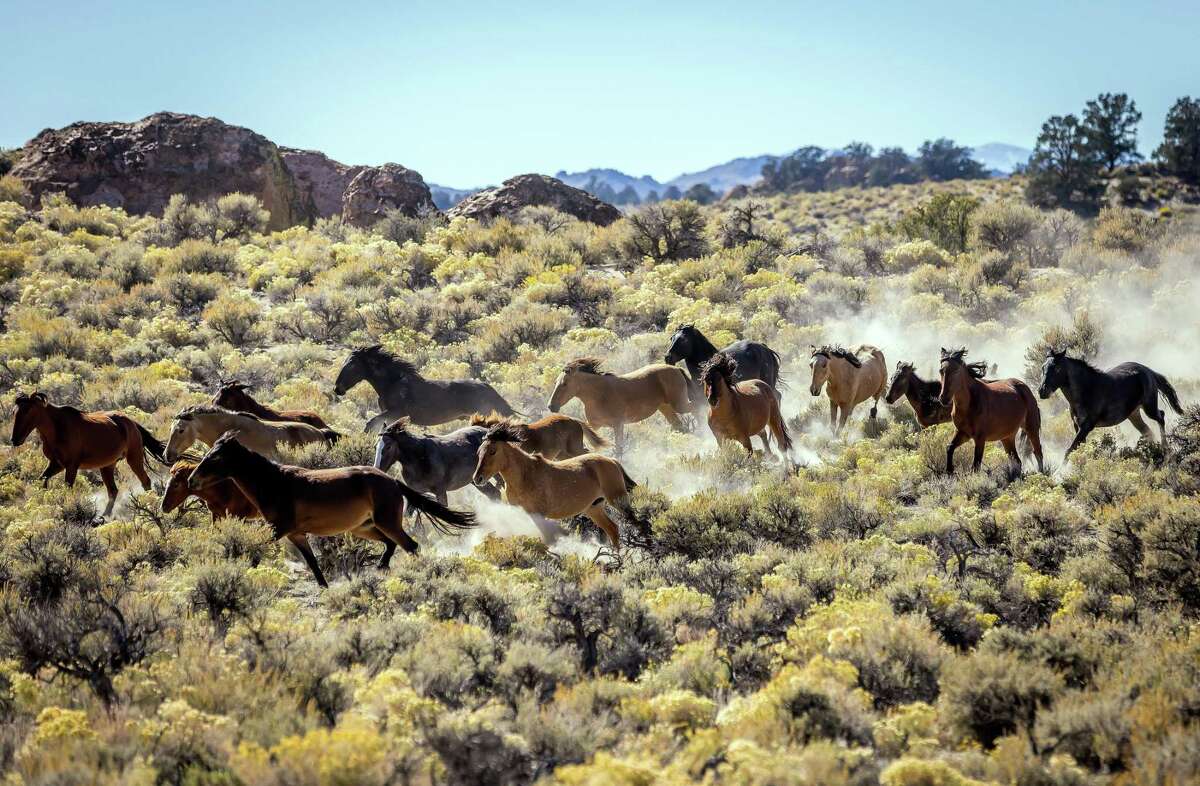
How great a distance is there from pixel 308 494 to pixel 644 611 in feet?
11.8

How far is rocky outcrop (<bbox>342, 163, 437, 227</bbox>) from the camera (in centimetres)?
3372

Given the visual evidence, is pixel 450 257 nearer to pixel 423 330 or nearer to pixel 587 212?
pixel 423 330

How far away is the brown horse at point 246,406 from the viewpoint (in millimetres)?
12773

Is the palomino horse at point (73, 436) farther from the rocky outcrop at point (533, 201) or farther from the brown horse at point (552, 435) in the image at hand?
the rocky outcrop at point (533, 201)

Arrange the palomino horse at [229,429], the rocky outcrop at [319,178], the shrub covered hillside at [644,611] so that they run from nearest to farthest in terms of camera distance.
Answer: the shrub covered hillside at [644,611]
the palomino horse at [229,429]
the rocky outcrop at [319,178]

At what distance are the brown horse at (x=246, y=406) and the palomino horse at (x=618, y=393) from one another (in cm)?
368

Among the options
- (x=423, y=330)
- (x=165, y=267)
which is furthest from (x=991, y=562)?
(x=165, y=267)

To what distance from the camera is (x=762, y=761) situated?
5082 millimetres

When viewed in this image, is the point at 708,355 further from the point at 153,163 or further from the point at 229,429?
the point at 153,163

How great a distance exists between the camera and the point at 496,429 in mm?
9812

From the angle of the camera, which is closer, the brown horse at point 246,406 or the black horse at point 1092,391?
the black horse at point 1092,391

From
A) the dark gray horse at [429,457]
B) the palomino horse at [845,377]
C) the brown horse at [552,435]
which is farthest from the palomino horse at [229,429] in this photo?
the palomino horse at [845,377]

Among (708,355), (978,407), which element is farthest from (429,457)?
(978,407)

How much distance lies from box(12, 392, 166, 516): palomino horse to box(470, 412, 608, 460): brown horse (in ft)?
16.2
